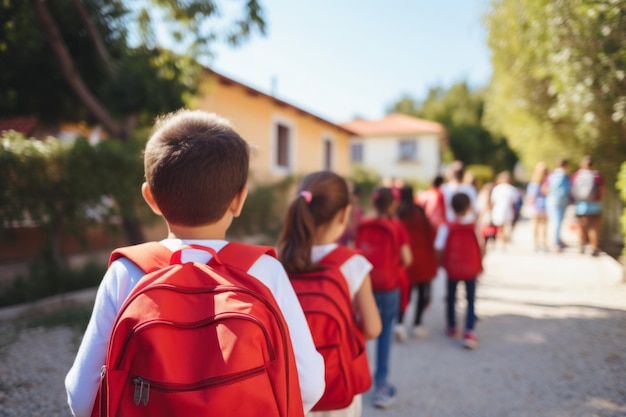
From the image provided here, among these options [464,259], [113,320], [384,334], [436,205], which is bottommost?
[384,334]

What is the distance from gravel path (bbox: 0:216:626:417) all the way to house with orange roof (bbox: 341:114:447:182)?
2475 centimetres

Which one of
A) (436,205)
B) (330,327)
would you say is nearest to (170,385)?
(330,327)

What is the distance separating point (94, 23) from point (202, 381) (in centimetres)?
709

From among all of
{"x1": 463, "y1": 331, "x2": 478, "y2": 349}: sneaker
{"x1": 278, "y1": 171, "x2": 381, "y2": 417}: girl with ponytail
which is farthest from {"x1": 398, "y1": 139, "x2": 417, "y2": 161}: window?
{"x1": 278, "y1": 171, "x2": 381, "y2": 417}: girl with ponytail

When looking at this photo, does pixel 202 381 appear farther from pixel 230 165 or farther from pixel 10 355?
pixel 10 355

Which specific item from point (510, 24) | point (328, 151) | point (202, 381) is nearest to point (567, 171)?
point (510, 24)

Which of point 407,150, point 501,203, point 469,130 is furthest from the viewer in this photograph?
point 469,130

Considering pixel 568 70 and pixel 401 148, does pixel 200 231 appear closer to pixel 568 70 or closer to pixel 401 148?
pixel 568 70

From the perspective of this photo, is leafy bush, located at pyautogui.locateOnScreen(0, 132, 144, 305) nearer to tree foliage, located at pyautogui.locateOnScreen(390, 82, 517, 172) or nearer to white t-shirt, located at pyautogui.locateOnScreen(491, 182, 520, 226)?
white t-shirt, located at pyautogui.locateOnScreen(491, 182, 520, 226)

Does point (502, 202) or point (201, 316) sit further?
point (502, 202)

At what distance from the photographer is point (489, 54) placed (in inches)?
210

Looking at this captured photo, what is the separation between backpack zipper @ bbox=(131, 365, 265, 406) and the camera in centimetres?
106

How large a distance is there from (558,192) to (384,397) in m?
5.26

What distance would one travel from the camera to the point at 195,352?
1089 mm
